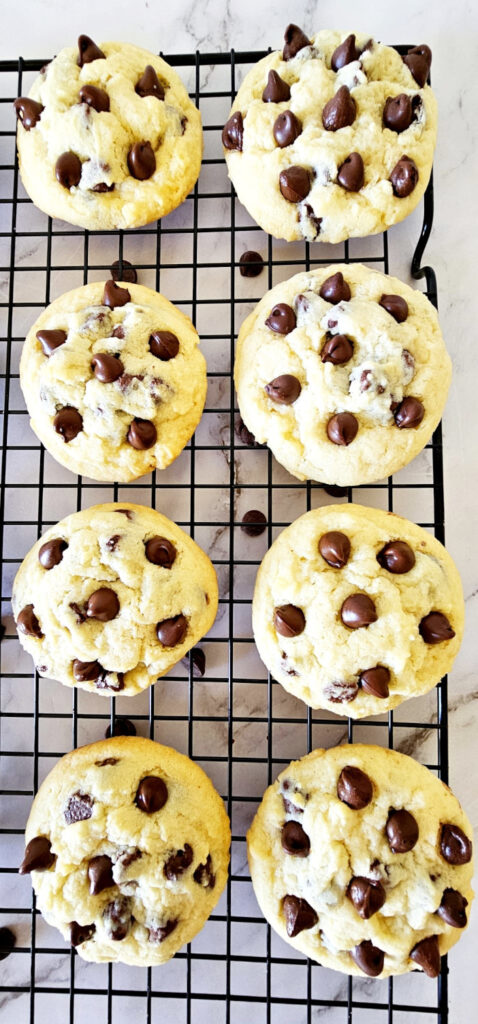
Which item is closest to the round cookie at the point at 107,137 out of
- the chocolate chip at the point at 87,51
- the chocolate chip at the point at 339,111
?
the chocolate chip at the point at 87,51

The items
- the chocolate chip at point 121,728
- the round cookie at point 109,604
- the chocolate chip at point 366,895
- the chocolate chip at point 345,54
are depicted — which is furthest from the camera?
the chocolate chip at point 121,728

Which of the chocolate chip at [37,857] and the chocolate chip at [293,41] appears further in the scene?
the chocolate chip at [293,41]

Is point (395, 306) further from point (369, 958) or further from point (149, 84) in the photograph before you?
point (369, 958)

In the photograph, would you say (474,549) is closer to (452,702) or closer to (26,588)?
(452,702)

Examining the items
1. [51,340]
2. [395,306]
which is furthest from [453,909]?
[51,340]

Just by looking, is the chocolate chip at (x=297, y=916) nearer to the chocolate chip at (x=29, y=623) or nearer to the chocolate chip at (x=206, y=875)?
the chocolate chip at (x=206, y=875)

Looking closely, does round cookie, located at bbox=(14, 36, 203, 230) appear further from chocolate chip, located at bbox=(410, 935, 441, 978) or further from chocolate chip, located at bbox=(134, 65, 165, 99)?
chocolate chip, located at bbox=(410, 935, 441, 978)

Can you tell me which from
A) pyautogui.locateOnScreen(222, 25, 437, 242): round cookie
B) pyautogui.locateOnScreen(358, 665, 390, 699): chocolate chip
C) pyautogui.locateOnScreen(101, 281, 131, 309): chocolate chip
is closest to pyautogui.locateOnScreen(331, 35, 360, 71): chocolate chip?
pyautogui.locateOnScreen(222, 25, 437, 242): round cookie

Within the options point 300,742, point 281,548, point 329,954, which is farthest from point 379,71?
point 329,954
